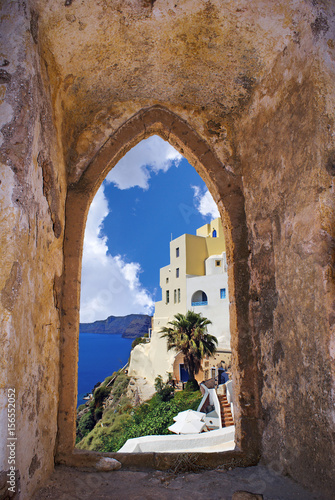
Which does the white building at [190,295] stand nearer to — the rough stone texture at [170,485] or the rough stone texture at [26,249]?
the rough stone texture at [170,485]

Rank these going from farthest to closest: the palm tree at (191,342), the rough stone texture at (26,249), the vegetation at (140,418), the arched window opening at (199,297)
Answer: the arched window opening at (199,297)
the palm tree at (191,342)
the vegetation at (140,418)
the rough stone texture at (26,249)

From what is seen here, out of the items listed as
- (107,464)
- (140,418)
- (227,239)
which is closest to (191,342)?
(140,418)

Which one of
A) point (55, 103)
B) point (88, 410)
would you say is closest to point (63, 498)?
point (55, 103)

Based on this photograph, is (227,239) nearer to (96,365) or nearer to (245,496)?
(245,496)

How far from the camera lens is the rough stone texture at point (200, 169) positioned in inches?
73.2

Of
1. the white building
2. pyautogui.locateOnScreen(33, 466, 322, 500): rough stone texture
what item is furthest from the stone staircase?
pyautogui.locateOnScreen(33, 466, 322, 500): rough stone texture

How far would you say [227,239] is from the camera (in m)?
3.02

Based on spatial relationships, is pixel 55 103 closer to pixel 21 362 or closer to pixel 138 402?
pixel 21 362

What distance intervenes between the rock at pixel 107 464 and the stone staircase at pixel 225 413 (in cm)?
1133

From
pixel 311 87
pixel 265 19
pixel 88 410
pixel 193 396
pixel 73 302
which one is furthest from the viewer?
pixel 88 410

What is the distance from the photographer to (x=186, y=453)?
250 centimetres

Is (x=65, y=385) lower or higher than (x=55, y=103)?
lower

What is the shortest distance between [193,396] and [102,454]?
16459 mm

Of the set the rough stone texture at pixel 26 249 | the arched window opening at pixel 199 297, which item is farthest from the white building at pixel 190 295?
the rough stone texture at pixel 26 249
